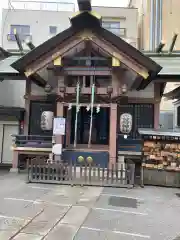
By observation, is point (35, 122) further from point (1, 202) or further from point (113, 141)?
point (1, 202)

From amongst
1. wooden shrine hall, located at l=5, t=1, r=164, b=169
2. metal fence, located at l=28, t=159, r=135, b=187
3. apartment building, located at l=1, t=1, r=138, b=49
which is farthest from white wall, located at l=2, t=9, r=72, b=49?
metal fence, located at l=28, t=159, r=135, b=187

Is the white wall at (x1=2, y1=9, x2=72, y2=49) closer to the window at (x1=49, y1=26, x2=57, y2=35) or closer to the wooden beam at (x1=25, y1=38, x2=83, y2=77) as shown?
the window at (x1=49, y1=26, x2=57, y2=35)

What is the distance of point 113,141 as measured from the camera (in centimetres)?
1241

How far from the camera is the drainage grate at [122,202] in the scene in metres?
8.26

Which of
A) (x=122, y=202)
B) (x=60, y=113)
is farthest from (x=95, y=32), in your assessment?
(x=122, y=202)

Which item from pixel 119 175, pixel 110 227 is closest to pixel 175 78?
pixel 119 175

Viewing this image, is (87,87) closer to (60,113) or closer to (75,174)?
(60,113)

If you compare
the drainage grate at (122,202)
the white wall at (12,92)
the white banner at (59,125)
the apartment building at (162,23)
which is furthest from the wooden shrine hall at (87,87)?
the apartment building at (162,23)

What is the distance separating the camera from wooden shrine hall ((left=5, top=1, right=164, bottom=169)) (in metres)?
11.9

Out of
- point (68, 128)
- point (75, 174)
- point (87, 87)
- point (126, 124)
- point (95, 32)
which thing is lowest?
point (75, 174)

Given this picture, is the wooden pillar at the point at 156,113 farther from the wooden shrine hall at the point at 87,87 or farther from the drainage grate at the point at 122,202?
the drainage grate at the point at 122,202

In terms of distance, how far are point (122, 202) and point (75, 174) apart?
2997 mm

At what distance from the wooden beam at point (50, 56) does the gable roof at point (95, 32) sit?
173 mm

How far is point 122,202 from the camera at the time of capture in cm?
859
